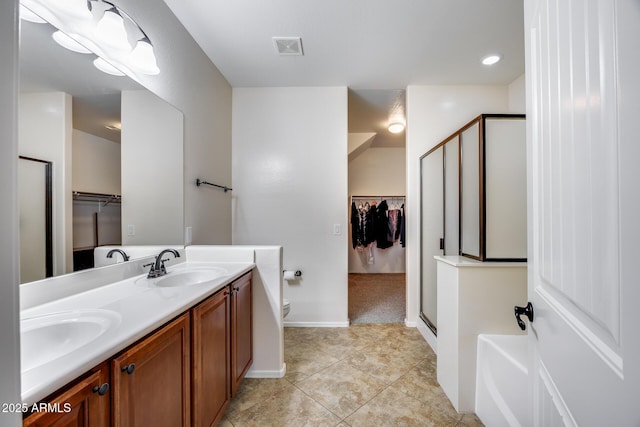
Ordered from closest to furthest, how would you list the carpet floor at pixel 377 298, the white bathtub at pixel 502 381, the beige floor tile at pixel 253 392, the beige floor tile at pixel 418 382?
the white bathtub at pixel 502 381
the beige floor tile at pixel 253 392
the beige floor tile at pixel 418 382
the carpet floor at pixel 377 298

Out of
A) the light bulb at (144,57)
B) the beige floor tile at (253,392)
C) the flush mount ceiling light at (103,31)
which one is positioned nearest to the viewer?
the flush mount ceiling light at (103,31)

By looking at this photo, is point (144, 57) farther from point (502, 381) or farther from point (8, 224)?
point (502, 381)

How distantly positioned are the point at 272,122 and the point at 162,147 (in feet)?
4.35

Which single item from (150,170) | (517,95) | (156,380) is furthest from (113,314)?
(517,95)

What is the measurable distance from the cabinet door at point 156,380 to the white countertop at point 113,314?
56 millimetres

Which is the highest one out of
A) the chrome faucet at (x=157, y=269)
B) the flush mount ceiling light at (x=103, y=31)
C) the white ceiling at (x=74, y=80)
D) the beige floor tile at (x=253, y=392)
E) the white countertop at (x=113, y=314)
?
the flush mount ceiling light at (x=103, y=31)

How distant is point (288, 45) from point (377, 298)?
3.18 metres

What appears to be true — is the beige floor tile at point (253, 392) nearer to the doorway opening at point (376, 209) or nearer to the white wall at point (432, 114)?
the white wall at point (432, 114)

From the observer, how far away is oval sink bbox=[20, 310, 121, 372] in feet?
2.43

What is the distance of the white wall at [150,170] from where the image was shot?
1.37 m

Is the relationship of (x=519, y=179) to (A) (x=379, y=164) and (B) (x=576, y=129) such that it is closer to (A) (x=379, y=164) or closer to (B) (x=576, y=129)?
(B) (x=576, y=129)

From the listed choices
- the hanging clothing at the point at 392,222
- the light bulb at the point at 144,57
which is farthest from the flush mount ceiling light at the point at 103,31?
the hanging clothing at the point at 392,222

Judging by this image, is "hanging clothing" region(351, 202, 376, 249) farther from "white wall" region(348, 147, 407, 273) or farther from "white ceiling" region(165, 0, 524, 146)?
"white ceiling" region(165, 0, 524, 146)

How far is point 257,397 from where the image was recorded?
1612 mm
